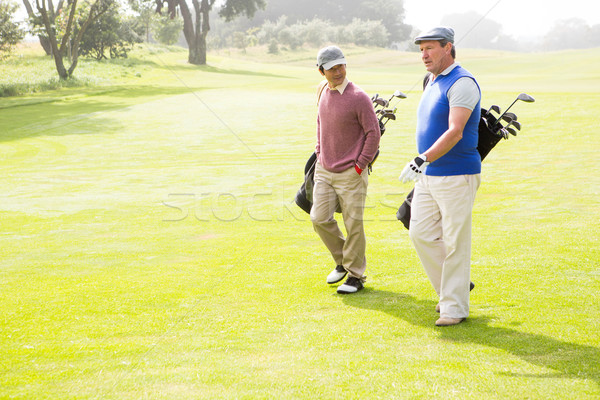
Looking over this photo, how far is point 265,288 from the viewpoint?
6.05m

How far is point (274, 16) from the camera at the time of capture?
428 ft

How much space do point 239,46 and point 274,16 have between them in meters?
37.1

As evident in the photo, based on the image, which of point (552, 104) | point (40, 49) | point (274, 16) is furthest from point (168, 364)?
point (274, 16)

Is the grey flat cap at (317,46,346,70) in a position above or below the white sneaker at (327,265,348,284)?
above

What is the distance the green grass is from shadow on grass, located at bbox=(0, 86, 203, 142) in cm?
583

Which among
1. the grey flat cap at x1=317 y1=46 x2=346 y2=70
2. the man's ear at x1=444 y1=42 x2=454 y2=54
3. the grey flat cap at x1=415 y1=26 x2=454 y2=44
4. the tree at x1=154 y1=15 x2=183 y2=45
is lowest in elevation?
the tree at x1=154 y1=15 x2=183 y2=45

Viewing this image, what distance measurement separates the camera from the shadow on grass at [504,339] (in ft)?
13.2

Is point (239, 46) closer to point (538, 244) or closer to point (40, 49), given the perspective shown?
point (40, 49)

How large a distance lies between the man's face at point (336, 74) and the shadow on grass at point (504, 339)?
1911 millimetres

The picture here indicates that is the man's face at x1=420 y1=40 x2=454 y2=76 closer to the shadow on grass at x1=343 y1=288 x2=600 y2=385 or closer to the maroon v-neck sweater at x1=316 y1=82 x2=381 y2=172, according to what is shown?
the maroon v-neck sweater at x1=316 y1=82 x2=381 y2=172

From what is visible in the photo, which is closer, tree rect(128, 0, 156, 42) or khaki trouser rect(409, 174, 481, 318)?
khaki trouser rect(409, 174, 481, 318)

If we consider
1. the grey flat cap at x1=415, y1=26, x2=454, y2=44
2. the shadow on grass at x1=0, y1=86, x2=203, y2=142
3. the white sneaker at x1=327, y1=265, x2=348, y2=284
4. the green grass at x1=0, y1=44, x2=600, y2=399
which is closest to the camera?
the green grass at x1=0, y1=44, x2=600, y2=399

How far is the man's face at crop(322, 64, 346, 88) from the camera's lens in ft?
18.3

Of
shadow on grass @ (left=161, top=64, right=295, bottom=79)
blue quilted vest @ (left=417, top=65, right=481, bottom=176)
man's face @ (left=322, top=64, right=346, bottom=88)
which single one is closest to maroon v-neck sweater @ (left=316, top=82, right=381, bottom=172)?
man's face @ (left=322, top=64, right=346, bottom=88)
